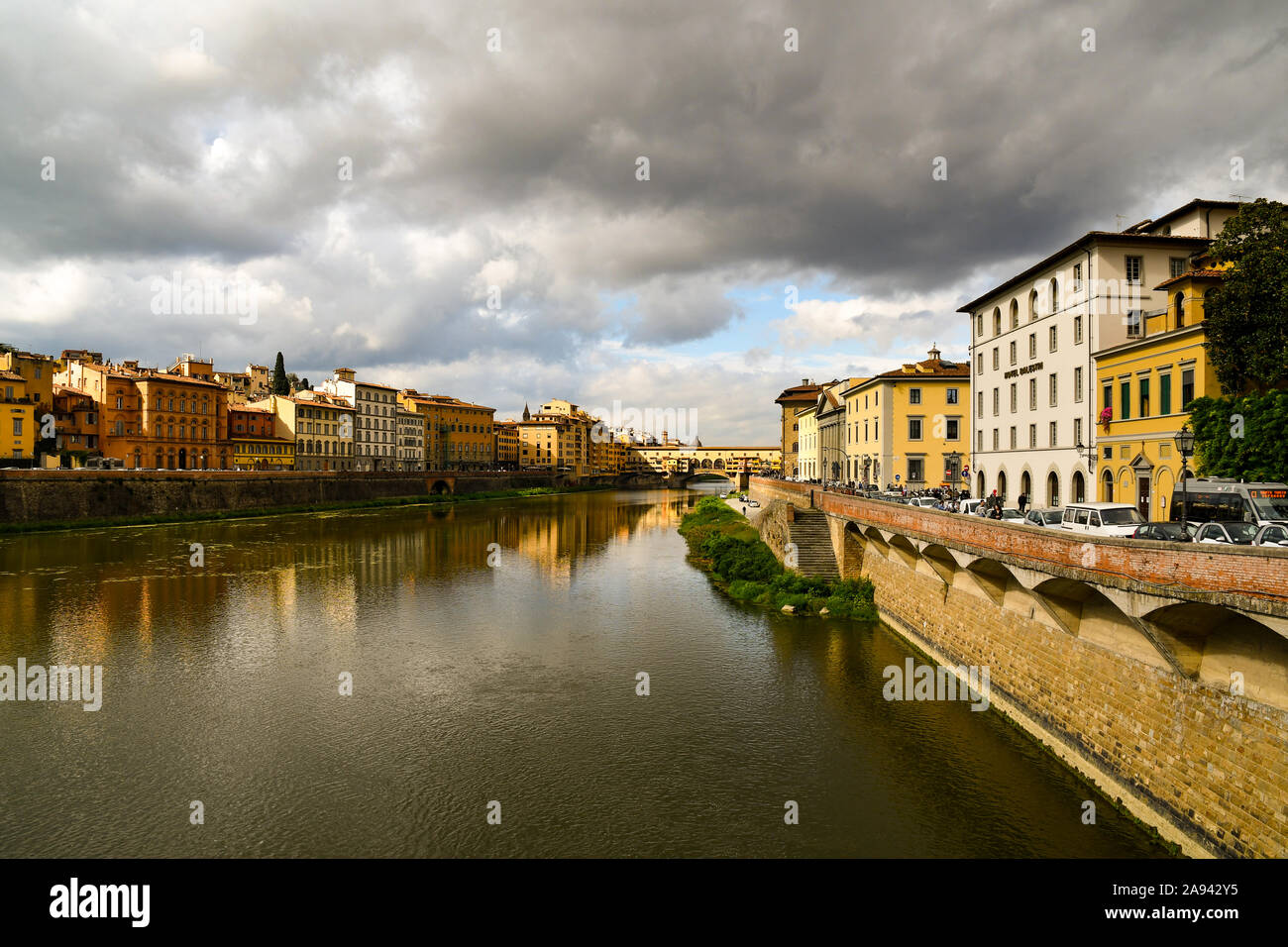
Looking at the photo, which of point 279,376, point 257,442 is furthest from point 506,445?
point 257,442

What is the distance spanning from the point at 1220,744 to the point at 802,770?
7.76 m

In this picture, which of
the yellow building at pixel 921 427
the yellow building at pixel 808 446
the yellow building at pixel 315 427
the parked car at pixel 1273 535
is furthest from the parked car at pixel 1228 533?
the yellow building at pixel 315 427

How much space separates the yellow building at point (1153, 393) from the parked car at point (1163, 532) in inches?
466

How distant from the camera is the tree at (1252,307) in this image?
2361cm

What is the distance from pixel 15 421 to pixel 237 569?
39.6 meters

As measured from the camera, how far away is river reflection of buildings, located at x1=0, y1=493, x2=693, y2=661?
27.9 m

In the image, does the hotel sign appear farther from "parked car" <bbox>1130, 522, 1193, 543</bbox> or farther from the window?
"parked car" <bbox>1130, 522, 1193, 543</bbox>

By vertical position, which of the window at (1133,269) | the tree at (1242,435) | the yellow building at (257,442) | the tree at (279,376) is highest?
the tree at (279,376)

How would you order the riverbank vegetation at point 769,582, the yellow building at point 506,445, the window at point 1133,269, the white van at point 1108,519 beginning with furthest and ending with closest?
the yellow building at point 506,445
the window at point 1133,269
the riverbank vegetation at point 769,582
the white van at point 1108,519
